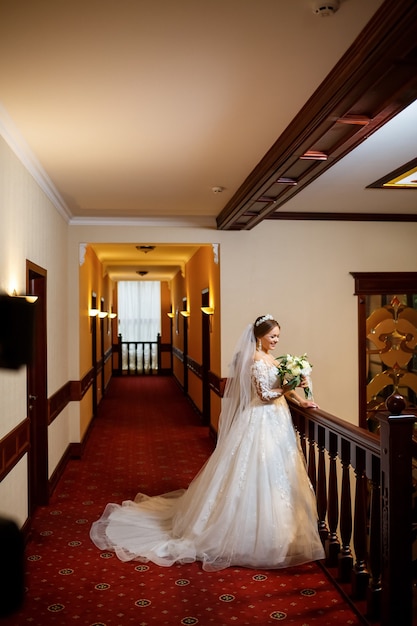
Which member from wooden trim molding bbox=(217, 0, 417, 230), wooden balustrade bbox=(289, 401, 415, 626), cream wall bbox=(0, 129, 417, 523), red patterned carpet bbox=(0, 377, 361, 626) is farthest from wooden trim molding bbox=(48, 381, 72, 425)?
wooden balustrade bbox=(289, 401, 415, 626)

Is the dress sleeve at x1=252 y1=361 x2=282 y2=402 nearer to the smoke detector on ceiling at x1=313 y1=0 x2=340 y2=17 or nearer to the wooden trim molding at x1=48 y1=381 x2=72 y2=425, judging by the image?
the wooden trim molding at x1=48 y1=381 x2=72 y2=425

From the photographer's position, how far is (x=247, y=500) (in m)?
4.31

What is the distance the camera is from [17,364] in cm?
65

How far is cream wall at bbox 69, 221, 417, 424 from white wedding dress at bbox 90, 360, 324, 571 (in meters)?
3.27

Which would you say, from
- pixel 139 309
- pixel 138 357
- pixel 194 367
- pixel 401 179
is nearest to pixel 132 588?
pixel 401 179

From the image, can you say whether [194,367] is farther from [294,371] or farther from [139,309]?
[139,309]

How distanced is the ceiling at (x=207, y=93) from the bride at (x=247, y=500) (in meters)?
1.54

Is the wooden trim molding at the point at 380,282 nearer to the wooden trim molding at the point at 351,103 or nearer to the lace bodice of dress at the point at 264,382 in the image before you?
the wooden trim molding at the point at 351,103

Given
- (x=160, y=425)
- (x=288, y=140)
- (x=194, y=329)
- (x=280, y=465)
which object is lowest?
(x=160, y=425)

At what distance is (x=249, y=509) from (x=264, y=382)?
3.08 ft

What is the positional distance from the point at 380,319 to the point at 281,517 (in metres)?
4.70

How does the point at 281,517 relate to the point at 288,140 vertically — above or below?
below

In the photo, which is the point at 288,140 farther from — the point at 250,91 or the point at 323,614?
the point at 323,614

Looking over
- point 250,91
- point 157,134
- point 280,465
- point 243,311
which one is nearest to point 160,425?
point 243,311
